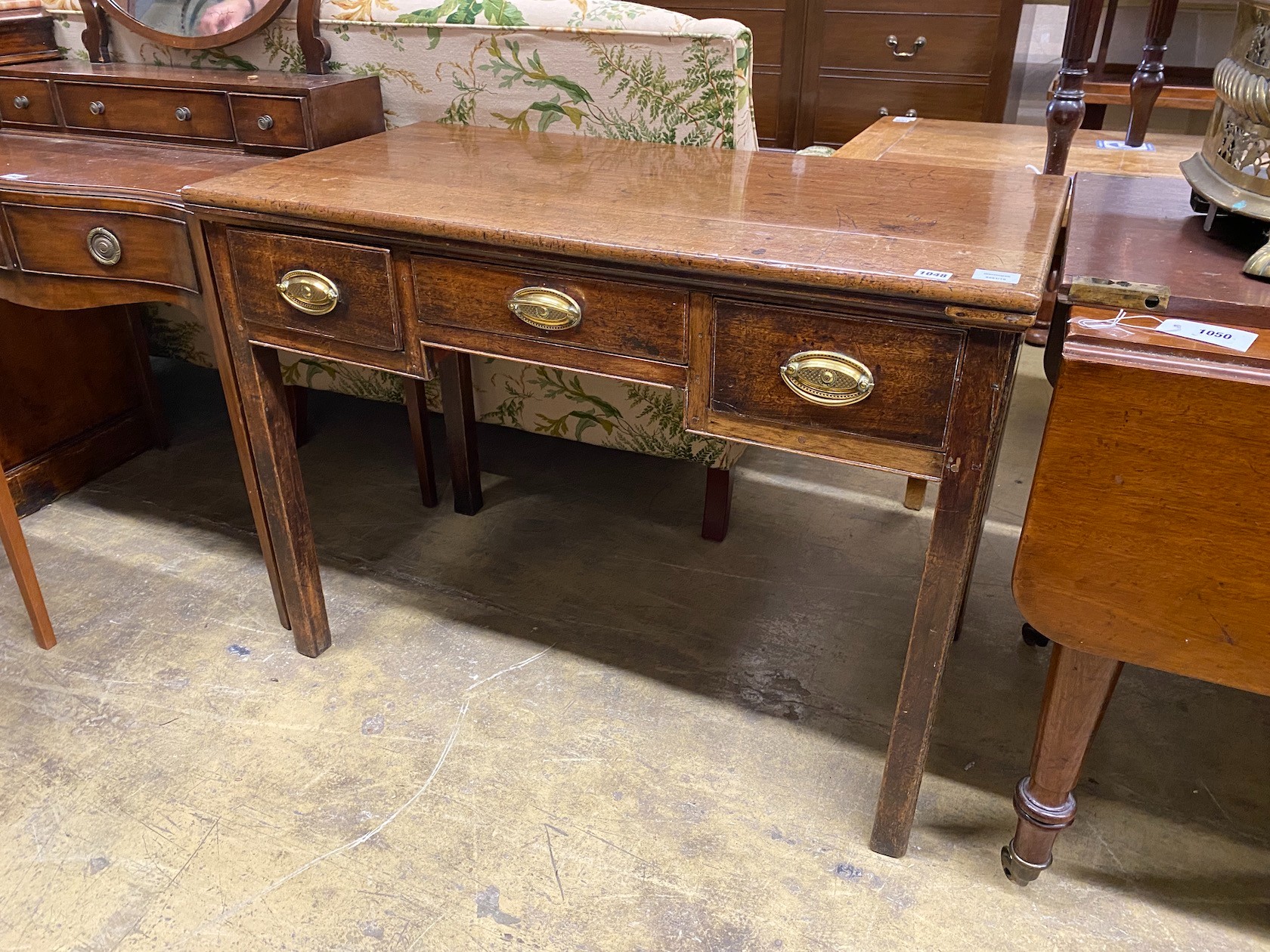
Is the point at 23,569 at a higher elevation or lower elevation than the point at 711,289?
lower

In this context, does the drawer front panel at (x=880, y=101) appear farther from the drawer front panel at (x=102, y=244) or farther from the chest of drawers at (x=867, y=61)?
the drawer front panel at (x=102, y=244)

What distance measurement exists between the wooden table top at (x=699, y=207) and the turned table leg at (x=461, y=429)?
1.60 feet

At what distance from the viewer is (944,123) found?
2543 millimetres

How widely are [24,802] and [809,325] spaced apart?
128cm

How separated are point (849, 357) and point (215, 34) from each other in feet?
4.88

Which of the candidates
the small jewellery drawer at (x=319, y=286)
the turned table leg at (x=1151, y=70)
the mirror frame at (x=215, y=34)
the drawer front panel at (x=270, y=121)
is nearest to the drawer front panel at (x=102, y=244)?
the small jewellery drawer at (x=319, y=286)

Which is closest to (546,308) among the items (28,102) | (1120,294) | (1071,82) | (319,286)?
(319,286)

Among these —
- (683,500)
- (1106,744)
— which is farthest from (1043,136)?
(1106,744)

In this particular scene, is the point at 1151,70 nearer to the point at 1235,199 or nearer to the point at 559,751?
the point at 1235,199

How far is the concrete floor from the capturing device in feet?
3.89

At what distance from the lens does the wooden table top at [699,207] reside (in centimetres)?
96

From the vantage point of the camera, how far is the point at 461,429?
1.93 metres

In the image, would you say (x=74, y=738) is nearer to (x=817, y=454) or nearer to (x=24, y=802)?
(x=24, y=802)

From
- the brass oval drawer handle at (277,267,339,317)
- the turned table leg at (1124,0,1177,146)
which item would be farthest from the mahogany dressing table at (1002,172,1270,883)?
the turned table leg at (1124,0,1177,146)
